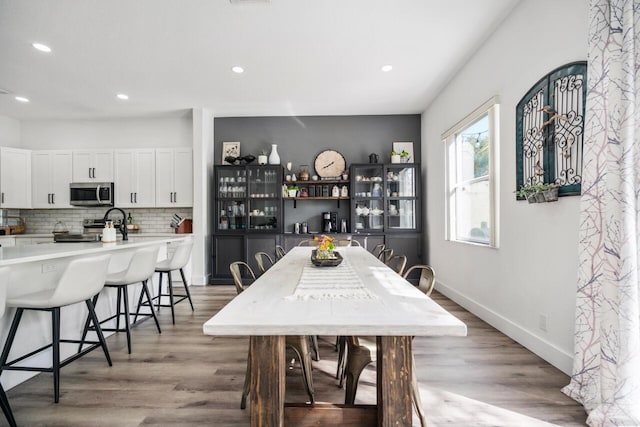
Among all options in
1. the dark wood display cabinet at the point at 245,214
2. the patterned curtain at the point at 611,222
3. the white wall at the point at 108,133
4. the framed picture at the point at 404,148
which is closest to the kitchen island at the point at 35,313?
the dark wood display cabinet at the point at 245,214

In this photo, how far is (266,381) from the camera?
4.03ft

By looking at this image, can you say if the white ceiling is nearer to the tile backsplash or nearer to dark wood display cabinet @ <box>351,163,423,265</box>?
dark wood display cabinet @ <box>351,163,423,265</box>

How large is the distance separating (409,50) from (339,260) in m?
2.54

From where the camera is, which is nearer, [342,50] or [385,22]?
[385,22]

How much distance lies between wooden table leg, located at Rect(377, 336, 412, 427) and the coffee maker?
14.4ft

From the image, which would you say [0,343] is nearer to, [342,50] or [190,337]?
[190,337]

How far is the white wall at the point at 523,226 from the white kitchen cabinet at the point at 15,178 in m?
7.03

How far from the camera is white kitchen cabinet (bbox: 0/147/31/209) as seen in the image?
17.9 ft

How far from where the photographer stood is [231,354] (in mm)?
2672

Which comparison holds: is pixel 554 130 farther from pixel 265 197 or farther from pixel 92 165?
pixel 92 165

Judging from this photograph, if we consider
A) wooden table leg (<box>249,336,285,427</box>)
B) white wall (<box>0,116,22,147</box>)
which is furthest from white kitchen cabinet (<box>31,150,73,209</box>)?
wooden table leg (<box>249,336,285,427</box>)

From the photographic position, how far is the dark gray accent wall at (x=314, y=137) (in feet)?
19.1

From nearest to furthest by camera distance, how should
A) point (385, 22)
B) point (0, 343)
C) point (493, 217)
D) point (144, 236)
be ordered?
point (0, 343), point (385, 22), point (493, 217), point (144, 236)

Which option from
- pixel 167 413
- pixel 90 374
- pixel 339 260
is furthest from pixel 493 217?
pixel 90 374
